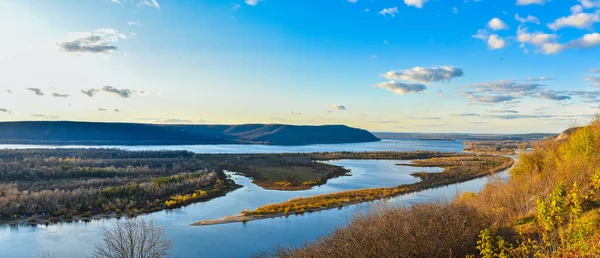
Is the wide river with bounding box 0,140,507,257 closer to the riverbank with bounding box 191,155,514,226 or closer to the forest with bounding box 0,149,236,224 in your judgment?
the riverbank with bounding box 191,155,514,226

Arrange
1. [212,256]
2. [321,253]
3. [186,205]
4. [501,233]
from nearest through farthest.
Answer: [321,253], [501,233], [212,256], [186,205]

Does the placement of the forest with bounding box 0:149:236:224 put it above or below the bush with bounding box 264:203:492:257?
below

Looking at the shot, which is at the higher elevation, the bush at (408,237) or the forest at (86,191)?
the bush at (408,237)

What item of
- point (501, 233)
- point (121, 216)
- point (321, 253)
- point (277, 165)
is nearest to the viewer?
point (321, 253)

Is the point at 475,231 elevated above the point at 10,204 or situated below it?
above

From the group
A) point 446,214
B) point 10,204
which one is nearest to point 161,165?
point 10,204

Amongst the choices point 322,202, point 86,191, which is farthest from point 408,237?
point 86,191

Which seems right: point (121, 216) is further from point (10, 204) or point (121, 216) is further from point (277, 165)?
point (277, 165)

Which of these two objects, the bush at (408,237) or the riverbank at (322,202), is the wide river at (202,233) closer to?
the riverbank at (322,202)

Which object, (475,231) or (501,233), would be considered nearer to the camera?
(475,231)

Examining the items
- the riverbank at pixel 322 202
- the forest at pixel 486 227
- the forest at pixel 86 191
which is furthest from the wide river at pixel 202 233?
the forest at pixel 486 227

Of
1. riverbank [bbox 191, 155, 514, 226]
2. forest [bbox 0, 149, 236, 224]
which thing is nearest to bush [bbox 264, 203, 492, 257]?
riverbank [bbox 191, 155, 514, 226]
